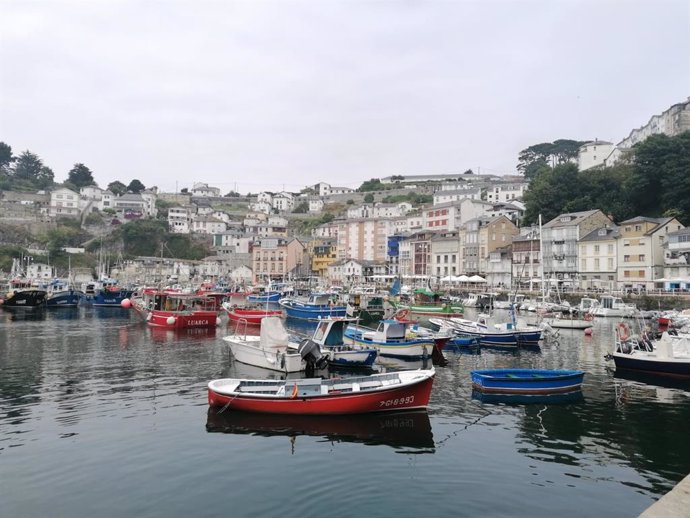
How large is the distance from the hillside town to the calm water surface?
4493cm

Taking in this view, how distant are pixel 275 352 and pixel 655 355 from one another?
64.6ft

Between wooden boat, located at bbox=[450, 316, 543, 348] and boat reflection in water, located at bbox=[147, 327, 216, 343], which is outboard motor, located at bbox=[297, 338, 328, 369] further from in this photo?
boat reflection in water, located at bbox=[147, 327, 216, 343]

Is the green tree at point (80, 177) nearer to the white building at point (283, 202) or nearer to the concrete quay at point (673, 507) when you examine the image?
the white building at point (283, 202)

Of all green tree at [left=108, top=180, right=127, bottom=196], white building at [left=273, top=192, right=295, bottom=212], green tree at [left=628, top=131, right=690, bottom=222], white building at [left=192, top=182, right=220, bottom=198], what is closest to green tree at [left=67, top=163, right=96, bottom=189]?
green tree at [left=108, top=180, right=127, bottom=196]

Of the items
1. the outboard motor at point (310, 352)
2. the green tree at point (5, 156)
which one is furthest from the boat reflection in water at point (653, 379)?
the green tree at point (5, 156)

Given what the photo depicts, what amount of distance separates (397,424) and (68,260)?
122019 millimetres

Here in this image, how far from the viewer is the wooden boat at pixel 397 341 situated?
29969mm

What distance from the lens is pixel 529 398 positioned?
20828 millimetres

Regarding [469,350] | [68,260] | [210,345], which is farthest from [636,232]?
[68,260]

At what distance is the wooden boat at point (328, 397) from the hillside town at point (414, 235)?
46172 millimetres

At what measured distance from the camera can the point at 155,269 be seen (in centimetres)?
11962

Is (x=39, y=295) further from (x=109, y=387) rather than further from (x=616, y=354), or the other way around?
(x=616, y=354)

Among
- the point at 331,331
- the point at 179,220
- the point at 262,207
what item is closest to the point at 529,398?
the point at 331,331

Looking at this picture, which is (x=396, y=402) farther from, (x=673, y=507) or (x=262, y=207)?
(x=262, y=207)
